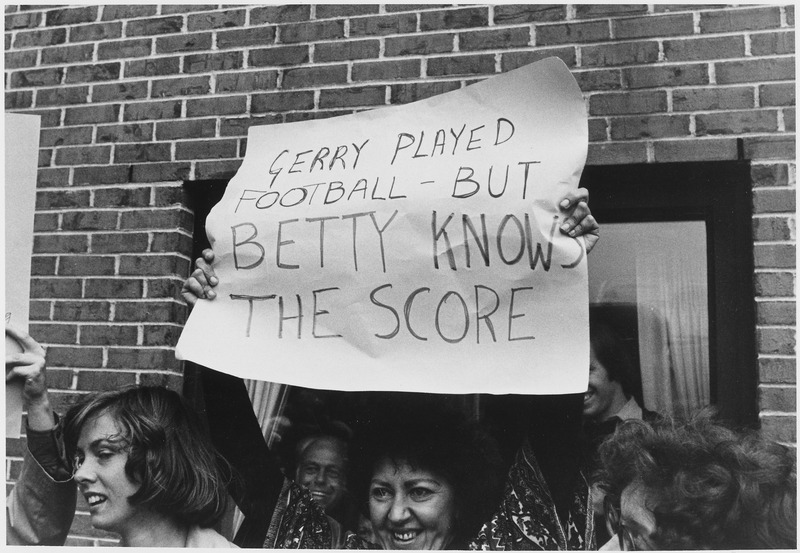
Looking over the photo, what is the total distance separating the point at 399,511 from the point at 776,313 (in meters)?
1.22

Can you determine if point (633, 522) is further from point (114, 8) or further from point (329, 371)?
point (114, 8)

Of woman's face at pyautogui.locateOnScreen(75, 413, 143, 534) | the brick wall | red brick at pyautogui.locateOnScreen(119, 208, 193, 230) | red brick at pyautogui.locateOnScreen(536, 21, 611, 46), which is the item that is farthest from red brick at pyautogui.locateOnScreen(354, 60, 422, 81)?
woman's face at pyautogui.locateOnScreen(75, 413, 143, 534)

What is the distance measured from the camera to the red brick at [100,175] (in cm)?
249

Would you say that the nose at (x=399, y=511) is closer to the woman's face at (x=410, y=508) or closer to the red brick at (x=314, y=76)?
the woman's face at (x=410, y=508)

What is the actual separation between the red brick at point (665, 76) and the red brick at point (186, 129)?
4.50 ft

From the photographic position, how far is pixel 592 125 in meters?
2.20

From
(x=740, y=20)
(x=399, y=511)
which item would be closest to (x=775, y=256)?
(x=740, y=20)

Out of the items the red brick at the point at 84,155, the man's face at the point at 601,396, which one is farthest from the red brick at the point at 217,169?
the man's face at the point at 601,396

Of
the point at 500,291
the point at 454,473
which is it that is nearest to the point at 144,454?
the point at 454,473

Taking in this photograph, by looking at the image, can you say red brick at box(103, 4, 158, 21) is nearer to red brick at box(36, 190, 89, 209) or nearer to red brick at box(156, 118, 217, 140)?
red brick at box(156, 118, 217, 140)

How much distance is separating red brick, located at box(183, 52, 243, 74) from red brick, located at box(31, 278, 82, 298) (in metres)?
0.84

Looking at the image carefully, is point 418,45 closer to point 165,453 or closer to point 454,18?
point 454,18

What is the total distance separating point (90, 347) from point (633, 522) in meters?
1.80

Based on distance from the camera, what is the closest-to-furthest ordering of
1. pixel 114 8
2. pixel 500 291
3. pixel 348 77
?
pixel 500 291 < pixel 348 77 < pixel 114 8
